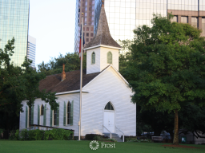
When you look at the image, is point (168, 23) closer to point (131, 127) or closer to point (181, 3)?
point (131, 127)

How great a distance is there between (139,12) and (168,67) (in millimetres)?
66534

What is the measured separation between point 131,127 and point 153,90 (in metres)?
14.4

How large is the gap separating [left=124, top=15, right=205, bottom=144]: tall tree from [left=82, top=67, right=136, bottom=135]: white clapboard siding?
29.0ft

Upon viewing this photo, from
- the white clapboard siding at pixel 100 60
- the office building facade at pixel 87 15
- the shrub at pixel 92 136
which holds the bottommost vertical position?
the shrub at pixel 92 136

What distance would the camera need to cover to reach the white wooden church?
3430 centimetres

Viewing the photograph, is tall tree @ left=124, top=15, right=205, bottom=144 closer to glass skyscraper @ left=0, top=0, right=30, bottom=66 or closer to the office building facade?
glass skyscraper @ left=0, top=0, right=30, bottom=66

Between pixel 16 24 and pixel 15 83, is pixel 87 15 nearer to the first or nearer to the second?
pixel 16 24

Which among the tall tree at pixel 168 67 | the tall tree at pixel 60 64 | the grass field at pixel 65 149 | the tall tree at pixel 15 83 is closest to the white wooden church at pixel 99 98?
the tall tree at pixel 15 83

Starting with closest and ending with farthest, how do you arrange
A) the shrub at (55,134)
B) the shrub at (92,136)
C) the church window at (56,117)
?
the shrub at (55,134) → the shrub at (92,136) → the church window at (56,117)

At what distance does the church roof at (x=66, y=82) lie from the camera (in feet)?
117

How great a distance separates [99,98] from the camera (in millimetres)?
34938

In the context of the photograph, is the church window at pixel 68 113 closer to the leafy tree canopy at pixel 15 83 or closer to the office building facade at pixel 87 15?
the leafy tree canopy at pixel 15 83

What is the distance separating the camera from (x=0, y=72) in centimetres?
2970

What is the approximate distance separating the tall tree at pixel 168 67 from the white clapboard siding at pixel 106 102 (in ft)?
29.0
